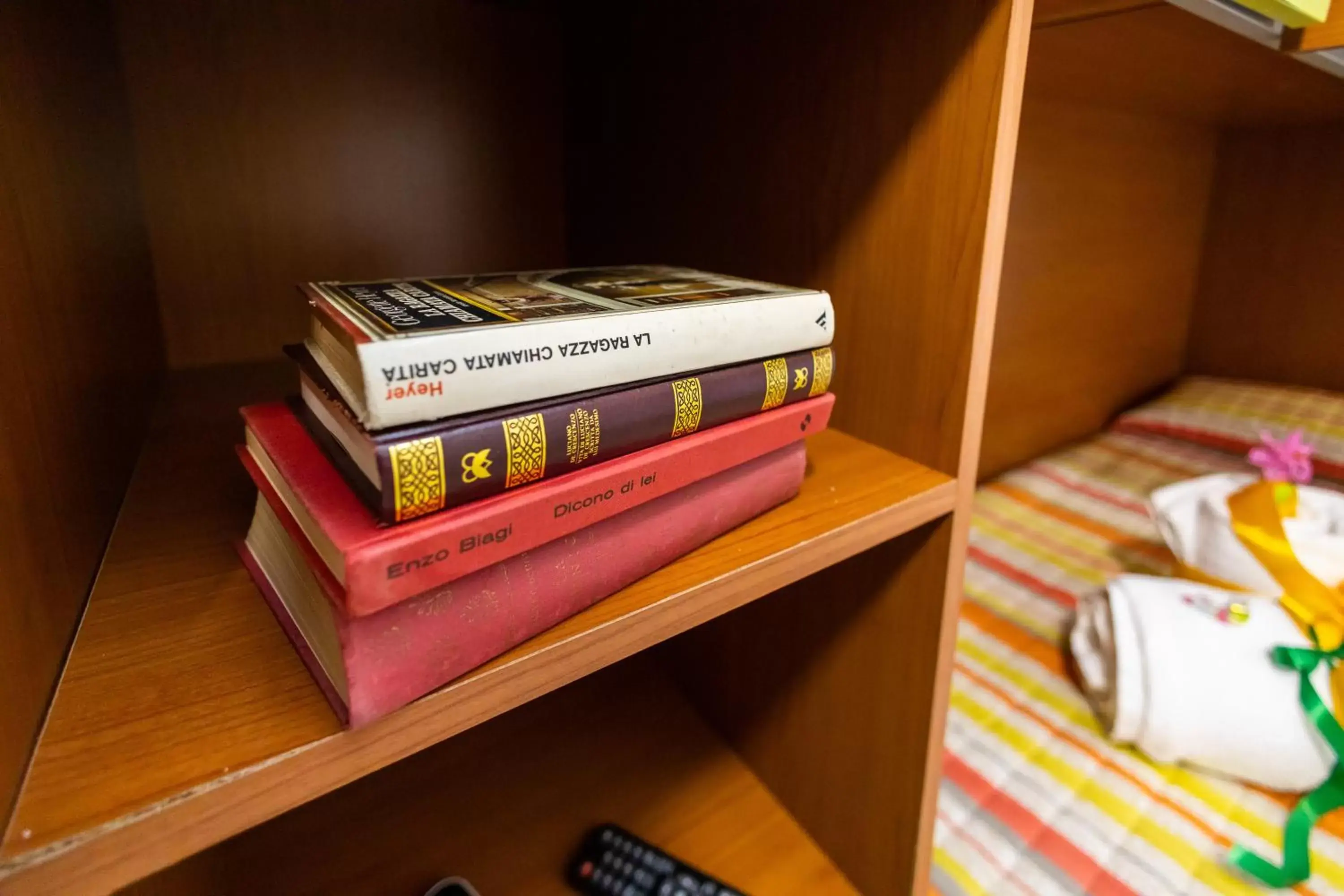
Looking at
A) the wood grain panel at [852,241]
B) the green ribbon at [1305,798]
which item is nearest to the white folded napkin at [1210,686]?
the green ribbon at [1305,798]

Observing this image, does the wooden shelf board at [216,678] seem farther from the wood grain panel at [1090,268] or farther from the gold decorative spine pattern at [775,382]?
the wood grain panel at [1090,268]

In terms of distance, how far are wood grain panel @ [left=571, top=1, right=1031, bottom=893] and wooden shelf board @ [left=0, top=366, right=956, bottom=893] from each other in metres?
0.09

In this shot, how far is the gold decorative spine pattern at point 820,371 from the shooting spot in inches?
16.7

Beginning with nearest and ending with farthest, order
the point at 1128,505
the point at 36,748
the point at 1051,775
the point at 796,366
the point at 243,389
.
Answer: the point at 36,748 → the point at 796,366 → the point at 243,389 → the point at 1051,775 → the point at 1128,505

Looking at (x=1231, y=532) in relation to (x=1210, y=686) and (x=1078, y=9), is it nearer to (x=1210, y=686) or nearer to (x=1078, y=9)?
(x=1210, y=686)

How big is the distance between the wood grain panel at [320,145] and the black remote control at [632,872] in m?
0.53

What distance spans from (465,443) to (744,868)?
0.52m

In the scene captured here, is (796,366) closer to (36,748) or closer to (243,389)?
(36,748)

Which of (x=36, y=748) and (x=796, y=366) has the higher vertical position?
(x=796, y=366)

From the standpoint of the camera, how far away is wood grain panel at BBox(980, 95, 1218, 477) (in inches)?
49.7

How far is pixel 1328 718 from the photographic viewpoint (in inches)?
28.0

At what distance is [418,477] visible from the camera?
0.27 metres

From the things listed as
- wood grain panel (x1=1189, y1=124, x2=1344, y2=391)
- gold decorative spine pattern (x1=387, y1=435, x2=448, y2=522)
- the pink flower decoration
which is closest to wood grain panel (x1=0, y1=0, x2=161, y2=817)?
gold decorative spine pattern (x1=387, y1=435, x2=448, y2=522)

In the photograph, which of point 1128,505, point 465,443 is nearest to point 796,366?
point 465,443
